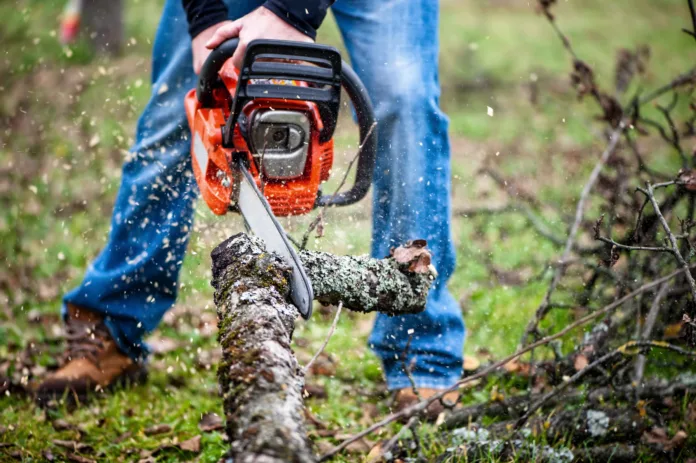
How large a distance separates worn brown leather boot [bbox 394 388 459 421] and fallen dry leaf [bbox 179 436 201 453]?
0.69 m

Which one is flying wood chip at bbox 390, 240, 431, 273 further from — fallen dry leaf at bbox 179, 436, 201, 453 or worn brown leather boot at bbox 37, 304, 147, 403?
worn brown leather boot at bbox 37, 304, 147, 403

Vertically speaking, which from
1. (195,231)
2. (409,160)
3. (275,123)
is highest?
(275,123)

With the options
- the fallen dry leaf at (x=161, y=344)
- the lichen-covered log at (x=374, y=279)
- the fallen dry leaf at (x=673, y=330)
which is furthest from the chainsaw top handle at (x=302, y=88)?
the fallen dry leaf at (x=673, y=330)

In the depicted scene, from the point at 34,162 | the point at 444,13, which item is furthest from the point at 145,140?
the point at 444,13

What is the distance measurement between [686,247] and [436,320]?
88cm

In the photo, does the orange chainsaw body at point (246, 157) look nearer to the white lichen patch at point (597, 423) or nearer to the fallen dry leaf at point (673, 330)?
the white lichen patch at point (597, 423)

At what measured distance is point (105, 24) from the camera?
805 centimetres

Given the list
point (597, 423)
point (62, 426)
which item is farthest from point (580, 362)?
point (62, 426)

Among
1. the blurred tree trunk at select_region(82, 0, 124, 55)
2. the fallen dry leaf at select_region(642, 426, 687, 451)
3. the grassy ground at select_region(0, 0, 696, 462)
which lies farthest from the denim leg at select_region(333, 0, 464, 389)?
the blurred tree trunk at select_region(82, 0, 124, 55)

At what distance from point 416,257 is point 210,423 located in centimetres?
98

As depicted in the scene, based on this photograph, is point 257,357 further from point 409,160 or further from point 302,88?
Answer: point 409,160

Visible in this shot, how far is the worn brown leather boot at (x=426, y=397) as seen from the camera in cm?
222

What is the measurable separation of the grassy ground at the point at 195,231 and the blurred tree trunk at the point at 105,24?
31 centimetres

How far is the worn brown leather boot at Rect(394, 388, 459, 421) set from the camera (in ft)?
7.30
